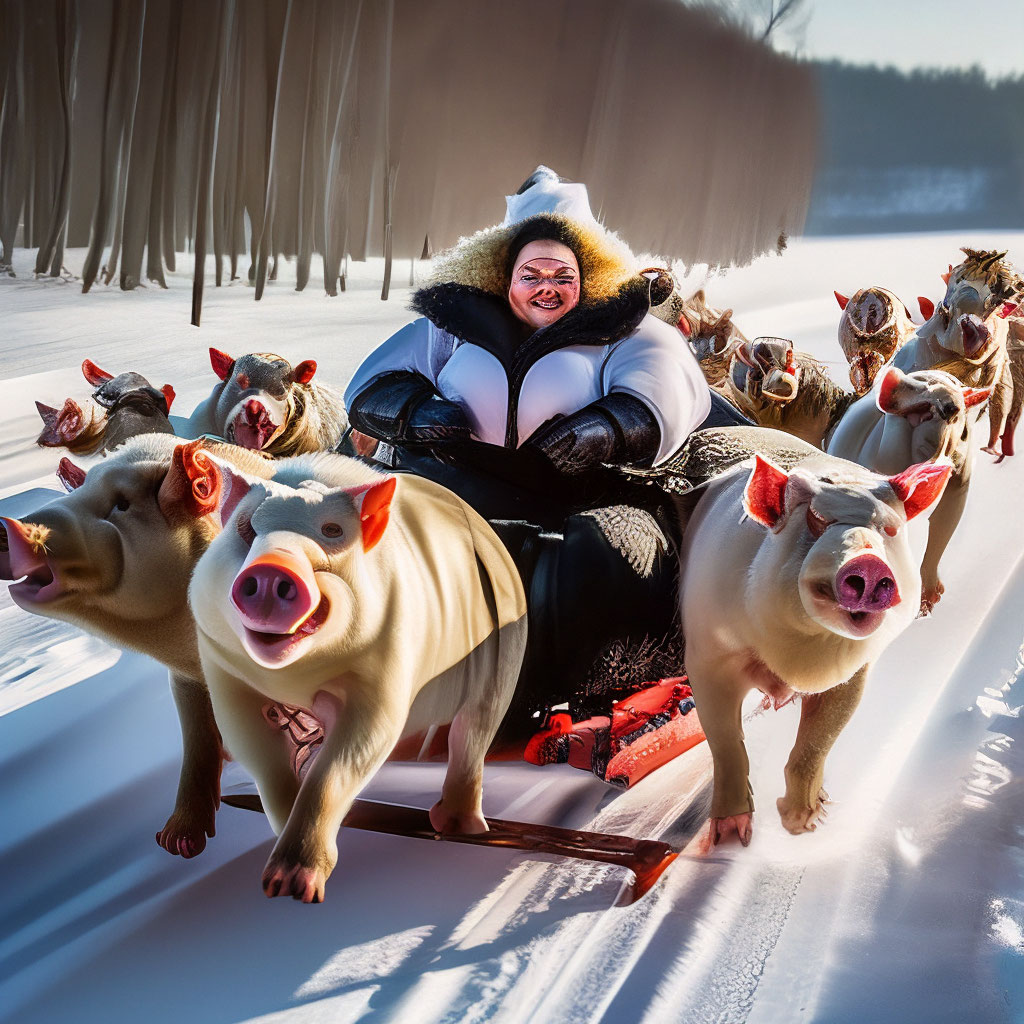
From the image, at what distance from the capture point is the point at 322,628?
0.63 metres

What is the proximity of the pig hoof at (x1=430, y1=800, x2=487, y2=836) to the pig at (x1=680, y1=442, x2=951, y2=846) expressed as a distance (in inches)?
8.3

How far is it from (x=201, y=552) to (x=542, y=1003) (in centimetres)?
42

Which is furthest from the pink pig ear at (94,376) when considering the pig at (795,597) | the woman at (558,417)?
the pig at (795,597)

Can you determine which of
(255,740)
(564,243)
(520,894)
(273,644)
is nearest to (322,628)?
(273,644)

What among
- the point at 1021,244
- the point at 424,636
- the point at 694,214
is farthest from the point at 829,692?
the point at 1021,244

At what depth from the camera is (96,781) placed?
1.07 meters

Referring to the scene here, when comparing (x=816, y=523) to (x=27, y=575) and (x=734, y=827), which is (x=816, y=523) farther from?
(x=27, y=575)

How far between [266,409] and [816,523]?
569mm

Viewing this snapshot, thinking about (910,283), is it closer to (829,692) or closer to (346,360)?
(346,360)

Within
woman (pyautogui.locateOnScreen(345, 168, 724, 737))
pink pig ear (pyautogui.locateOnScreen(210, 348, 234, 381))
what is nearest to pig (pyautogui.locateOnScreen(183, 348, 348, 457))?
pink pig ear (pyautogui.locateOnScreen(210, 348, 234, 381))

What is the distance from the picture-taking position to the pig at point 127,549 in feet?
2.30

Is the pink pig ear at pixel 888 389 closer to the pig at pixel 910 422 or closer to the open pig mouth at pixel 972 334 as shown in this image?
the pig at pixel 910 422

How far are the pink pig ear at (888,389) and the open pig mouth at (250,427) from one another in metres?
0.66

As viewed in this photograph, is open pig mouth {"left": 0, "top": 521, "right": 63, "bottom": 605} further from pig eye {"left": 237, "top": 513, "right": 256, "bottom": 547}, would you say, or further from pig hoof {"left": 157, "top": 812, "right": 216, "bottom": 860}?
pig hoof {"left": 157, "top": 812, "right": 216, "bottom": 860}
